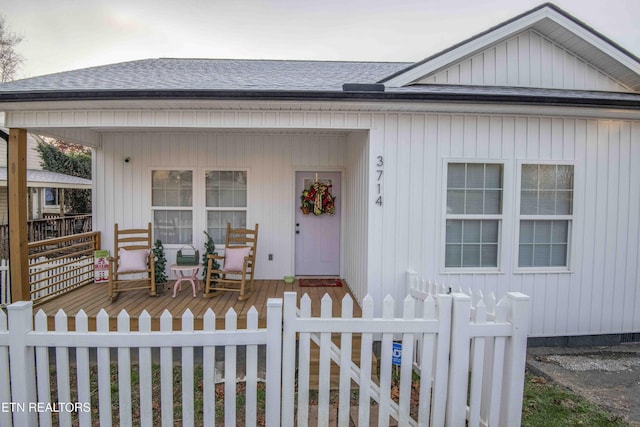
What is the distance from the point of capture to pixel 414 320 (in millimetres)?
2191

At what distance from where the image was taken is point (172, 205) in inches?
237

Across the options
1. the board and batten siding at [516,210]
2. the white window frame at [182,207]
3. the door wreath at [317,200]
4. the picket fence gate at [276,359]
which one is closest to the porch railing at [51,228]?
the white window frame at [182,207]

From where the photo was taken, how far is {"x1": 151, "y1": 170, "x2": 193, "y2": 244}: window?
6.02 m

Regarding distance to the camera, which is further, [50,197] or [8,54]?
[50,197]

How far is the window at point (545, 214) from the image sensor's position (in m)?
4.40

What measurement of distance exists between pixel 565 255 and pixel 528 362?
1571 millimetres

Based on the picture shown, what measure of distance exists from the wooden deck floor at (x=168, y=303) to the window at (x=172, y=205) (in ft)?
3.18

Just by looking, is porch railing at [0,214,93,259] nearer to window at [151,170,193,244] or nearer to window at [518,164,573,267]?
window at [151,170,193,244]

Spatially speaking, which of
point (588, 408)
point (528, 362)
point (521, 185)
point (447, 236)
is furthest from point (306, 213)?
point (588, 408)

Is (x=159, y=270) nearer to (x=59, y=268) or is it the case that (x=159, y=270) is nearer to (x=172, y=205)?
(x=172, y=205)

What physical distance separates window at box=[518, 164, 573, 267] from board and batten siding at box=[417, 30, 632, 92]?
4.03 ft

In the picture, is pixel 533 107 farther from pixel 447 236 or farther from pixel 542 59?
pixel 447 236

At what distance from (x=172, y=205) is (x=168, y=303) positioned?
2.02 meters

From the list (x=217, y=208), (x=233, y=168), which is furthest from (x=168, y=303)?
(x=233, y=168)
